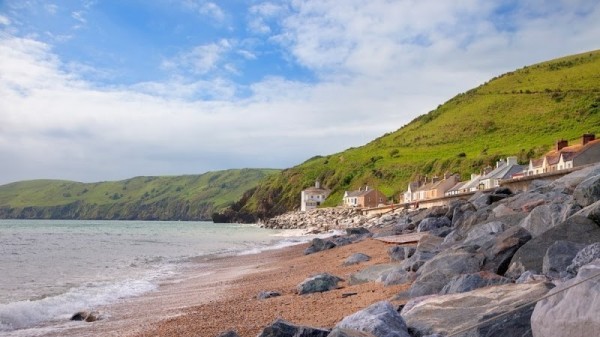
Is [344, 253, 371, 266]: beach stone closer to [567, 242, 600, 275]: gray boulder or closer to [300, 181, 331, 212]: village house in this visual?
→ [567, 242, 600, 275]: gray boulder

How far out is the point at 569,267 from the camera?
762 centimetres

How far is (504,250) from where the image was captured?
9.80 metres

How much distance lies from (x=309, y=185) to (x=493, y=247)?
128 m

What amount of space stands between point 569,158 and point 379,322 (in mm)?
56011

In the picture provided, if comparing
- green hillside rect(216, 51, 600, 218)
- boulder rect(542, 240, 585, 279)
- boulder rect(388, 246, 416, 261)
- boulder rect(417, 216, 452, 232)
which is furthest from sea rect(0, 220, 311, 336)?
green hillside rect(216, 51, 600, 218)

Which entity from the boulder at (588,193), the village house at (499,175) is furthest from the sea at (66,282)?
the village house at (499,175)

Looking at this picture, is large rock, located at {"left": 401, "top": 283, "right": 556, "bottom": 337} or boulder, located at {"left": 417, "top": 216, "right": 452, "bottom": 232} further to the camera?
boulder, located at {"left": 417, "top": 216, "right": 452, "bottom": 232}

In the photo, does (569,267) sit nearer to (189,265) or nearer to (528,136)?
(189,265)

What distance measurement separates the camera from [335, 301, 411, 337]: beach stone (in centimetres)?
644

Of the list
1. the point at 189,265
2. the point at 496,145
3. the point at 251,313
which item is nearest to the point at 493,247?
the point at 251,313

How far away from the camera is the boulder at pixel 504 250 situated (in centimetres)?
961

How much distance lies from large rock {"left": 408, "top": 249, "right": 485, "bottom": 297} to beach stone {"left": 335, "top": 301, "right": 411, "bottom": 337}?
2819 mm

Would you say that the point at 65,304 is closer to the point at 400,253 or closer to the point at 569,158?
the point at 400,253

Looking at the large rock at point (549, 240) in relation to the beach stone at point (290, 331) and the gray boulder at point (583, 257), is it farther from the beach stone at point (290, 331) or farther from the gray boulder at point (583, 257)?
the beach stone at point (290, 331)
